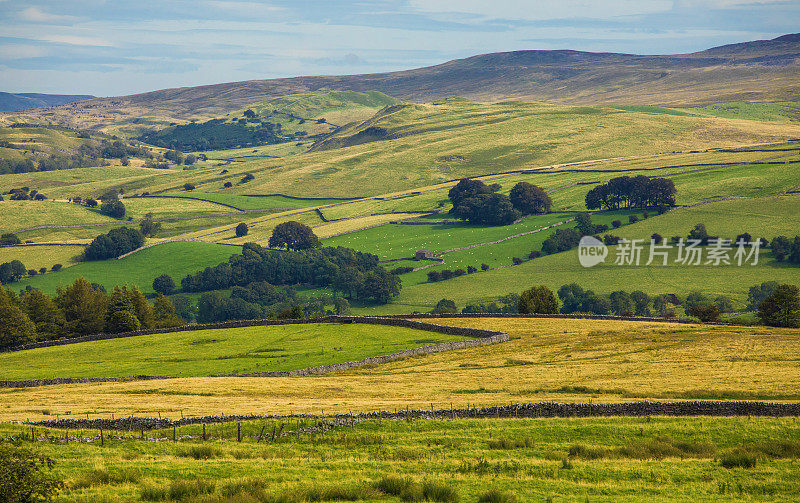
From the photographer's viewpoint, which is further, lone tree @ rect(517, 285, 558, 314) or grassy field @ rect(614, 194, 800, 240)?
grassy field @ rect(614, 194, 800, 240)

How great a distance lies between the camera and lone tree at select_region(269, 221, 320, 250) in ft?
564

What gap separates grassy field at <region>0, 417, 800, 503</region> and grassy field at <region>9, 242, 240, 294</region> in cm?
12740

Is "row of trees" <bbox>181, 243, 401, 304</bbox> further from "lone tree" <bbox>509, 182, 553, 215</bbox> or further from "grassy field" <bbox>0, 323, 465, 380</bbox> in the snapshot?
"grassy field" <bbox>0, 323, 465, 380</bbox>


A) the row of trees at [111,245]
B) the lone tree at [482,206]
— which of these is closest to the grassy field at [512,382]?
the lone tree at [482,206]

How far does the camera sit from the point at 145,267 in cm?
16162

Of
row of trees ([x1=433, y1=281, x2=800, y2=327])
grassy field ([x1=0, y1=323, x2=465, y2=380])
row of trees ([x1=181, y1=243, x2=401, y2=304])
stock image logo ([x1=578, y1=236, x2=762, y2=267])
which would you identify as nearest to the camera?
grassy field ([x1=0, y1=323, x2=465, y2=380])

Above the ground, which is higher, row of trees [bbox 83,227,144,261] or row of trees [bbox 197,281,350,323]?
row of trees [bbox 83,227,144,261]

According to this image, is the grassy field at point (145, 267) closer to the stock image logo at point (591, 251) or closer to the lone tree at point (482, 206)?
the lone tree at point (482, 206)

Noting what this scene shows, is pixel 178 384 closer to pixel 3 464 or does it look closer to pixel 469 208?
pixel 3 464

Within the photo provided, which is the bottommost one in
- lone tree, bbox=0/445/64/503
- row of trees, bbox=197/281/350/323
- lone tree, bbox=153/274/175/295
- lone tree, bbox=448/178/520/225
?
row of trees, bbox=197/281/350/323

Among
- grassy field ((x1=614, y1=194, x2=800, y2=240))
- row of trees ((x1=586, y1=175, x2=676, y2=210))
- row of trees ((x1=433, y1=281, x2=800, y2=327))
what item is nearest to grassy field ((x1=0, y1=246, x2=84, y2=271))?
row of trees ((x1=433, y1=281, x2=800, y2=327))

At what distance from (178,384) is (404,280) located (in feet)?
296

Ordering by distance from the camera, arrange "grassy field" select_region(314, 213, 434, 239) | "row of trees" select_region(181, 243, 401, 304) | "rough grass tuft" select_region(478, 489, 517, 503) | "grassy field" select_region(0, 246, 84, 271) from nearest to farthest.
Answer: "rough grass tuft" select_region(478, 489, 517, 503), "row of trees" select_region(181, 243, 401, 304), "grassy field" select_region(0, 246, 84, 271), "grassy field" select_region(314, 213, 434, 239)

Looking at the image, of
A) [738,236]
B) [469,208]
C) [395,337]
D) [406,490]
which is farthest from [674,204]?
[406,490]
